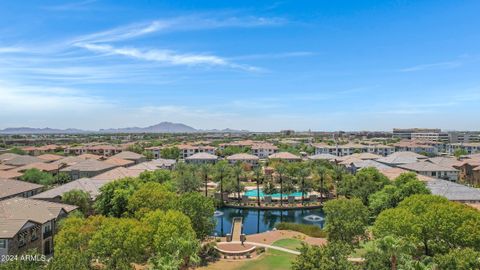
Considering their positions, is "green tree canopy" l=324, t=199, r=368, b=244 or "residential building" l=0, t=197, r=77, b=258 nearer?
"residential building" l=0, t=197, r=77, b=258

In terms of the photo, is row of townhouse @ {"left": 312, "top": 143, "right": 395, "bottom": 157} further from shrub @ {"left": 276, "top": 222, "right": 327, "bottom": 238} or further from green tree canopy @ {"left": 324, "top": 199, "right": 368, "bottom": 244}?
green tree canopy @ {"left": 324, "top": 199, "right": 368, "bottom": 244}

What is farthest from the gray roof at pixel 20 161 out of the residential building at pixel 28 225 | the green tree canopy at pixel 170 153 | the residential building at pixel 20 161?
the residential building at pixel 28 225

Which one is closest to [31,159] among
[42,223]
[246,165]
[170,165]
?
[170,165]

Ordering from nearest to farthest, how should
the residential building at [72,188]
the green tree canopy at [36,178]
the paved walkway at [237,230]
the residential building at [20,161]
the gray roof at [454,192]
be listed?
1. the paved walkway at [237,230]
2. the residential building at [72,188]
3. the gray roof at [454,192]
4. the green tree canopy at [36,178]
5. the residential building at [20,161]

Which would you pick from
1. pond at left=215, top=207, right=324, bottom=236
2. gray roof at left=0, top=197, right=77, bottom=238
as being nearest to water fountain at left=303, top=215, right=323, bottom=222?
pond at left=215, top=207, right=324, bottom=236

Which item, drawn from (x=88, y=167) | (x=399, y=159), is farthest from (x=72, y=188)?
(x=399, y=159)

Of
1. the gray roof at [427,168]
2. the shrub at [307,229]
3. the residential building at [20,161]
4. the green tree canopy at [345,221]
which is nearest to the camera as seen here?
the green tree canopy at [345,221]

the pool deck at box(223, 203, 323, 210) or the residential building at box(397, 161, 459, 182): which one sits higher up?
the residential building at box(397, 161, 459, 182)

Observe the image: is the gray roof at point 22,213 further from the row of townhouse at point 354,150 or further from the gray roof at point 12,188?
the row of townhouse at point 354,150
